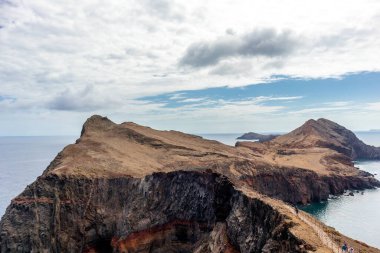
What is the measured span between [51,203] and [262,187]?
3078 inches

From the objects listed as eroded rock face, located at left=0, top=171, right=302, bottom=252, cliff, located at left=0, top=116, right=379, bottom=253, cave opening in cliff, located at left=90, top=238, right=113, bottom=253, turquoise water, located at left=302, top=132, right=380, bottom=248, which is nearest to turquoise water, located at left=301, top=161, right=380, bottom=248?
turquoise water, located at left=302, top=132, right=380, bottom=248

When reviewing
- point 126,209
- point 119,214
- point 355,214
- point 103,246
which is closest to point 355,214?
point 355,214

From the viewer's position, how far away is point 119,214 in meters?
91.8

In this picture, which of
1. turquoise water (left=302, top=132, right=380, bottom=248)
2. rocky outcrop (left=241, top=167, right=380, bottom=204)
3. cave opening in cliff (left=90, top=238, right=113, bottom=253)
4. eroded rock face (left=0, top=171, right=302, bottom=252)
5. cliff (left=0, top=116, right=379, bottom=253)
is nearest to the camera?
cliff (left=0, top=116, right=379, bottom=253)

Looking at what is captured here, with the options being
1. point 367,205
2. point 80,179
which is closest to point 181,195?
point 80,179

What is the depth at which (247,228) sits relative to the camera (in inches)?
2377

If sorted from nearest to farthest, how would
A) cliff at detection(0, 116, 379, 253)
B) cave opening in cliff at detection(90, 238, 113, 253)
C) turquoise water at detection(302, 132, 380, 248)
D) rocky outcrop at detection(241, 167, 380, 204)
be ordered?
cliff at detection(0, 116, 379, 253) → cave opening in cliff at detection(90, 238, 113, 253) → turquoise water at detection(302, 132, 380, 248) → rocky outcrop at detection(241, 167, 380, 204)

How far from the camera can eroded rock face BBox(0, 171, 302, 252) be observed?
82.6 m

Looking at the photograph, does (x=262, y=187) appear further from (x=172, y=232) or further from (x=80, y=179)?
(x=80, y=179)

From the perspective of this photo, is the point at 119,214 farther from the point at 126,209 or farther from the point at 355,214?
the point at 355,214

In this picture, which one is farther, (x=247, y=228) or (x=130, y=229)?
(x=130, y=229)

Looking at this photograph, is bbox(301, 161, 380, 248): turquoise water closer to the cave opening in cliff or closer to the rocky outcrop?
the rocky outcrop

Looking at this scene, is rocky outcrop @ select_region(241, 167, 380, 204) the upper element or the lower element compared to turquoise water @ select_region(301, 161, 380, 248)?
upper

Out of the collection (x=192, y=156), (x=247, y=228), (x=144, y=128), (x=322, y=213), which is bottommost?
(x=322, y=213)
